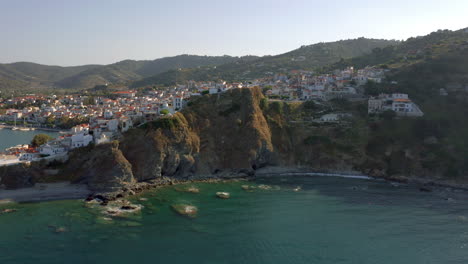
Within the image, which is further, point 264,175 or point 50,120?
point 50,120

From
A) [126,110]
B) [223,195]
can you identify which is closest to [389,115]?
[223,195]

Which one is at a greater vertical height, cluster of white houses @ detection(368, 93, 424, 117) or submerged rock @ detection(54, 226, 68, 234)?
cluster of white houses @ detection(368, 93, 424, 117)

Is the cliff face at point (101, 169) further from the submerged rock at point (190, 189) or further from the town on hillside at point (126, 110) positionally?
the submerged rock at point (190, 189)

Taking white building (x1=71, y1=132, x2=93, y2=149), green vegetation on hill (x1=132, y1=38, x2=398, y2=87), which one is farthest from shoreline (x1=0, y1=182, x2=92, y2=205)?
green vegetation on hill (x1=132, y1=38, x2=398, y2=87)

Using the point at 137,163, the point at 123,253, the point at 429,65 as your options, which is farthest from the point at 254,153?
the point at 429,65

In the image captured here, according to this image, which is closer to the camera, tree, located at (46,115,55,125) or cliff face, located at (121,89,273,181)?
cliff face, located at (121,89,273,181)

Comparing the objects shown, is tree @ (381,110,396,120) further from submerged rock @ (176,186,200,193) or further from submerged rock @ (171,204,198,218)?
submerged rock @ (171,204,198,218)

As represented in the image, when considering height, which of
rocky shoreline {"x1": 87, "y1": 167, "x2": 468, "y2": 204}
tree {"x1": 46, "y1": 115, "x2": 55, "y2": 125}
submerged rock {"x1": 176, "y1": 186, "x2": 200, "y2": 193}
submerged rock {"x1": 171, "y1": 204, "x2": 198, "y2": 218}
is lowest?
submerged rock {"x1": 171, "y1": 204, "x2": 198, "y2": 218}

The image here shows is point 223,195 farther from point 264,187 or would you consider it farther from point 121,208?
point 121,208

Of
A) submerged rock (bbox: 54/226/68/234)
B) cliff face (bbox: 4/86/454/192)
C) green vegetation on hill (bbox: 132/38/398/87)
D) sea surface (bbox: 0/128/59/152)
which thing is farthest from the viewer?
green vegetation on hill (bbox: 132/38/398/87)
